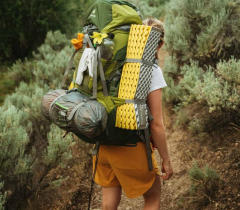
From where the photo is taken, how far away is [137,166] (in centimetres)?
206

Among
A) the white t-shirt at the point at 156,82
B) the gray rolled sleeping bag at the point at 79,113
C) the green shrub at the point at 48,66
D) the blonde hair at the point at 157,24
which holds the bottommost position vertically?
the green shrub at the point at 48,66

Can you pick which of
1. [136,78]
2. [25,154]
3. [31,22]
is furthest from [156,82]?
[31,22]

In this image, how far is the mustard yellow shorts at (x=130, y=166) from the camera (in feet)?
6.71

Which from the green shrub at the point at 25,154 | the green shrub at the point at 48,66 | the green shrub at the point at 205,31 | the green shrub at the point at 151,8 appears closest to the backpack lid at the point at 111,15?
the green shrub at the point at 25,154

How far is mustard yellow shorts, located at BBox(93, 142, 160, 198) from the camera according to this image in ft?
6.71

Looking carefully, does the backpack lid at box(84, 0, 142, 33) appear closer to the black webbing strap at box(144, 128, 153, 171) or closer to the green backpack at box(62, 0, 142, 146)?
the green backpack at box(62, 0, 142, 146)

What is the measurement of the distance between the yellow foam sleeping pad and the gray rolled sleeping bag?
0.15 meters

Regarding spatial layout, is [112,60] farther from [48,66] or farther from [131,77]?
[48,66]

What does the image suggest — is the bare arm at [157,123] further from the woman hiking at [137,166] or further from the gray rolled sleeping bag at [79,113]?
the gray rolled sleeping bag at [79,113]

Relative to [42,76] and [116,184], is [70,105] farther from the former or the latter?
[42,76]

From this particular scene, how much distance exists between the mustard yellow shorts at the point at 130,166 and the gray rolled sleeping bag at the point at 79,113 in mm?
352

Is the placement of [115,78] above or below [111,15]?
below

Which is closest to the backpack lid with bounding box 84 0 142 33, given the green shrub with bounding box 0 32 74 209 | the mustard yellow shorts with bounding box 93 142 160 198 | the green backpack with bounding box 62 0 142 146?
the green backpack with bounding box 62 0 142 146

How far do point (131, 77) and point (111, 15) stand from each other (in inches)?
19.0
